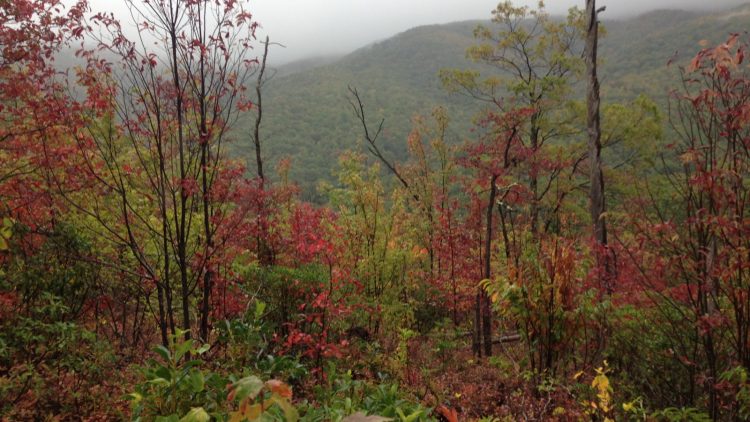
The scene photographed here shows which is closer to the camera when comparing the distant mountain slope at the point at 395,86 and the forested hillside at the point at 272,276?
the forested hillside at the point at 272,276

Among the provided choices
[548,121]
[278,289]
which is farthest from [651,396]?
[548,121]

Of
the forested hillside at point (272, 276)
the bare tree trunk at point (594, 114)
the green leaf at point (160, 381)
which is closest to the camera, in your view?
the green leaf at point (160, 381)

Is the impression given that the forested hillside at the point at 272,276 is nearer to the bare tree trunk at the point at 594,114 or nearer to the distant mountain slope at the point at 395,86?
the bare tree trunk at the point at 594,114

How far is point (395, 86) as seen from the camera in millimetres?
92000

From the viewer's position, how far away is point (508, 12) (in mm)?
14531

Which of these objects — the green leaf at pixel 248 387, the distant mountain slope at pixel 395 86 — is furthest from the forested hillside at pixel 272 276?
the distant mountain slope at pixel 395 86

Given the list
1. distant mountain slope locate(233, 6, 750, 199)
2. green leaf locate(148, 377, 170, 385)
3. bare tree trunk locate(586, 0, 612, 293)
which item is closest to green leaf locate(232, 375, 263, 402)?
green leaf locate(148, 377, 170, 385)

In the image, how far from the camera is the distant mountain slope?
200ft

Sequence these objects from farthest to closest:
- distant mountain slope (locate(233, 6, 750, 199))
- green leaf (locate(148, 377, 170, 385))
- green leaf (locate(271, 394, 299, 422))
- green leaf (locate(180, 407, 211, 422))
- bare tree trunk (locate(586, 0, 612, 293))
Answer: distant mountain slope (locate(233, 6, 750, 199)) < bare tree trunk (locate(586, 0, 612, 293)) < green leaf (locate(148, 377, 170, 385)) < green leaf (locate(180, 407, 211, 422)) < green leaf (locate(271, 394, 299, 422))

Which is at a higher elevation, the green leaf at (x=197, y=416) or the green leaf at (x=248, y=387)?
the green leaf at (x=248, y=387)

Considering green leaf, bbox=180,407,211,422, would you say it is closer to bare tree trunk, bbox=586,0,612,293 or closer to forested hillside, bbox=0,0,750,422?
forested hillside, bbox=0,0,750,422

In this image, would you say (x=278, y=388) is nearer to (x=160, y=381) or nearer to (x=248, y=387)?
(x=248, y=387)

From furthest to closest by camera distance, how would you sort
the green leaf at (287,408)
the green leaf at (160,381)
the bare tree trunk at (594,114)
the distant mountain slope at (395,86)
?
the distant mountain slope at (395,86), the bare tree trunk at (594,114), the green leaf at (160,381), the green leaf at (287,408)

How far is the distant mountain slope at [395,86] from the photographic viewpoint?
200 feet
